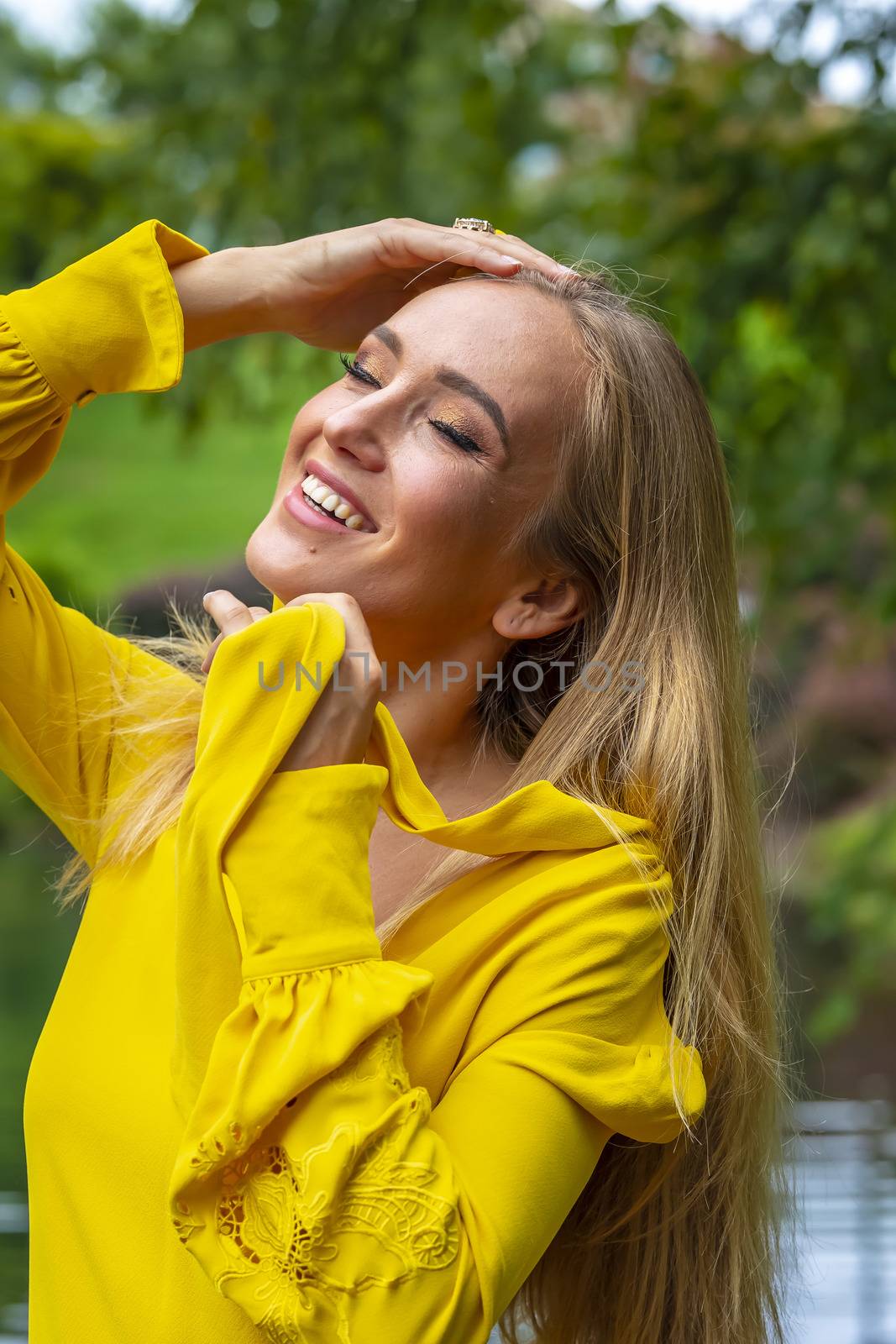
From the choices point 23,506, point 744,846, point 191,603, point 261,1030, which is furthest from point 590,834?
point 23,506

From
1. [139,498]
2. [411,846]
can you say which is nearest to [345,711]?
[411,846]

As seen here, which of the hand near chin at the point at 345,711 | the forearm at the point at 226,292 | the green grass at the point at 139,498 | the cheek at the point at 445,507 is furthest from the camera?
the green grass at the point at 139,498

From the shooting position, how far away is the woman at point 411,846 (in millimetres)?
1079

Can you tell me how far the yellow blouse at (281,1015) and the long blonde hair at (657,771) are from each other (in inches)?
3.4

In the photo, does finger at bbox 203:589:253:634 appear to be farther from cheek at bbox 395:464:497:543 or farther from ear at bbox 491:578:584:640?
ear at bbox 491:578:584:640

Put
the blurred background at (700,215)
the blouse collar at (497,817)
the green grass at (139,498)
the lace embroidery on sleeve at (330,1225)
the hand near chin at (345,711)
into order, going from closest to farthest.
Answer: the lace embroidery on sleeve at (330,1225)
the hand near chin at (345,711)
the blouse collar at (497,817)
the blurred background at (700,215)
the green grass at (139,498)

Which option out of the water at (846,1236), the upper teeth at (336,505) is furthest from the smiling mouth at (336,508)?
the water at (846,1236)

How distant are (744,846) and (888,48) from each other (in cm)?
182

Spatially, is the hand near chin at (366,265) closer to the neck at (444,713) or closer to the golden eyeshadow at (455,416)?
the golden eyeshadow at (455,416)

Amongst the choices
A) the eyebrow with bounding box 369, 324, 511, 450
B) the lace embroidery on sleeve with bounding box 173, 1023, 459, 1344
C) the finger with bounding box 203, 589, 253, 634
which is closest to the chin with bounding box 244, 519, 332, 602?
the finger with bounding box 203, 589, 253, 634

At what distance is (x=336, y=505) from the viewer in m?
1.39

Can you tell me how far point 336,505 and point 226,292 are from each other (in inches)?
11.8

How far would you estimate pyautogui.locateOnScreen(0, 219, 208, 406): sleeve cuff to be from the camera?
1386 mm

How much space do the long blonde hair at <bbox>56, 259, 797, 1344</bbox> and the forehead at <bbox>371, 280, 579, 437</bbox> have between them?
0.04m
